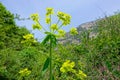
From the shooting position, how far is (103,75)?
822 cm

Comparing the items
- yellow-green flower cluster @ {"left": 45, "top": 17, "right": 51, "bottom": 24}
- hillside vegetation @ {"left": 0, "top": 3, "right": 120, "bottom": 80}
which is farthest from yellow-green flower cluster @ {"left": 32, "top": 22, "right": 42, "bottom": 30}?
hillside vegetation @ {"left": 0, "top": 3, "right": 120, "bottom": 80}

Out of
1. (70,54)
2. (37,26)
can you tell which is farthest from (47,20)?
(70,54)

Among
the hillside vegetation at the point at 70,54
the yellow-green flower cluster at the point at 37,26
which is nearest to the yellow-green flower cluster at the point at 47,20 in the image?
the yellow-green flower cluster at the point at 37,26

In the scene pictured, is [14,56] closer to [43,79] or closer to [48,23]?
[43,79]

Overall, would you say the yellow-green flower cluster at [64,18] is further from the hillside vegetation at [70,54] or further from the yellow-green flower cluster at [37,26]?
the hillside vegetation at [70,54]

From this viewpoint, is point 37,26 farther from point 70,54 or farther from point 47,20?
point 70,54

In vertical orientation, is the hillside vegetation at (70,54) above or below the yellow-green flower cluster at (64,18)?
below

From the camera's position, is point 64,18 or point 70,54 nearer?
point 64,18

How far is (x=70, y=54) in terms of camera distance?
32.1 ft

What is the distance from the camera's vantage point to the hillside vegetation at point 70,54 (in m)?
8.71

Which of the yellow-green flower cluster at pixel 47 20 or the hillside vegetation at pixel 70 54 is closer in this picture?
the yellow-green flower cluster at pixel 47 20

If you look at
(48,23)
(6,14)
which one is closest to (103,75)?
(48,23)

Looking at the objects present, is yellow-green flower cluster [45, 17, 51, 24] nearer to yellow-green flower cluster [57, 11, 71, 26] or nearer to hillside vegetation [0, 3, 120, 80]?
yellow-green flower cluster [57, 11, 71, 26]

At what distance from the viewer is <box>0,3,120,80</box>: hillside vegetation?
871 cm
